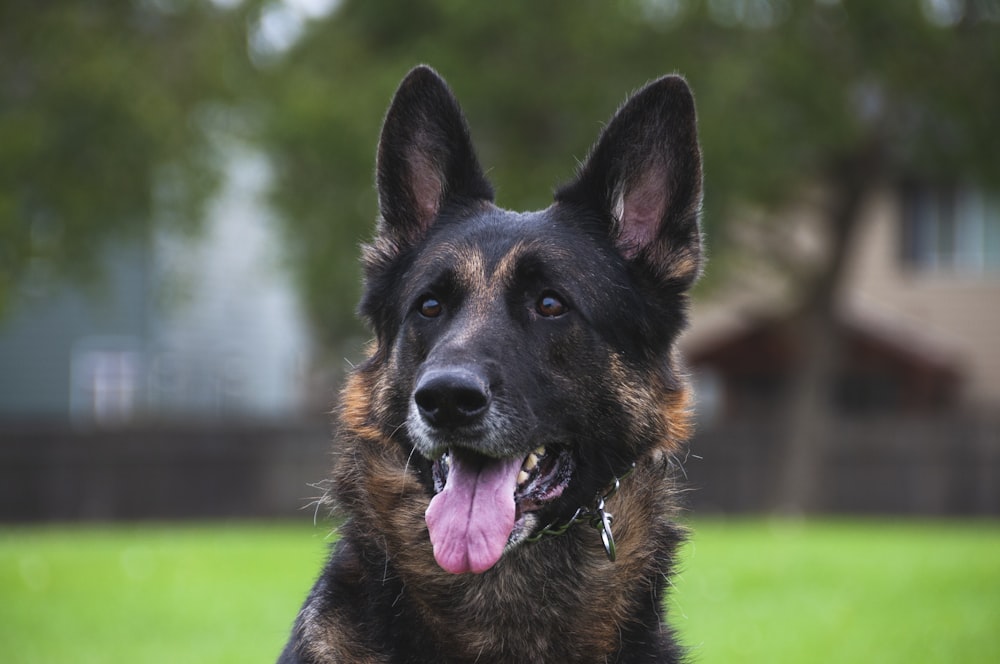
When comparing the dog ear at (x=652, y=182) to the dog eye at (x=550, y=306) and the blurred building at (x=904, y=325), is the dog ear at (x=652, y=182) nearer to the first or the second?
the dog eye at (x=550, y=306)

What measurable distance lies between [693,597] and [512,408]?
8.51 meters

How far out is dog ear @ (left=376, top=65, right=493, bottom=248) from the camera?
4773mm

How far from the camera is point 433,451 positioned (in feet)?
13.5

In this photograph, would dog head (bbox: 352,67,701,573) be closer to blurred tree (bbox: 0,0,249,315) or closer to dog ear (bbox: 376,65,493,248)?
dog ear (bbox: 376,65,493,248)

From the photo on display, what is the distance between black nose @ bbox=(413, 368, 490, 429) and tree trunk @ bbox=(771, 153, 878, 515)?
67.4ft

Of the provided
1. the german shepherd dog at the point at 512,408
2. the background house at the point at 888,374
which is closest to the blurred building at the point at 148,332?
the background house at the point at 888,374

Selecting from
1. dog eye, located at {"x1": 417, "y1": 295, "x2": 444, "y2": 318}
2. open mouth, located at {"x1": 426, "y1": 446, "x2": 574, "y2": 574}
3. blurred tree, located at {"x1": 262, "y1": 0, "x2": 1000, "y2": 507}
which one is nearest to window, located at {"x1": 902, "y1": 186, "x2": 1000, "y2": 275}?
blurred tree, located at {"x1": 262, "y1": 0, "x2": 1000, "y2": 507}

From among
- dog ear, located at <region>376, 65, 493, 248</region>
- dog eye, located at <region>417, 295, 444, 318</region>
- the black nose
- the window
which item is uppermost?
dog ear, located at <region>376, 65, 493, 248</region>

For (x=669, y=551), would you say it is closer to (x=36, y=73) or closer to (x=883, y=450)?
(x=36, y=73)

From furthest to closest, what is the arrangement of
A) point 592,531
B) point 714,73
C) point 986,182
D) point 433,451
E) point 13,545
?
1. point 986,182
2. point 714,73
3. point 13,545
4. point 592,531
5. point 433,451

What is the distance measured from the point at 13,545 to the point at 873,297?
21316 millimetres

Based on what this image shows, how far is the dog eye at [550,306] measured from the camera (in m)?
4.44

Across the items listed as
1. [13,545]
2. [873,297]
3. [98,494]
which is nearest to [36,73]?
[13,545]

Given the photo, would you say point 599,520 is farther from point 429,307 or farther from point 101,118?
point 101,118
